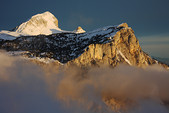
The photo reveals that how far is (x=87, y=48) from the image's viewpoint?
3937 inches

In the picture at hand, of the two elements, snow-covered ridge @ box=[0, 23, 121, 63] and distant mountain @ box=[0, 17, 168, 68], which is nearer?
distant mountain @ box=[0, 17, 168, 68]

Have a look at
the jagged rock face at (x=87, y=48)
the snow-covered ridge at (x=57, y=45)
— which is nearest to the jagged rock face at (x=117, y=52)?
the jagged rock face at (x=87, y=48)

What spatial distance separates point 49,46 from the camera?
11006 centimetres

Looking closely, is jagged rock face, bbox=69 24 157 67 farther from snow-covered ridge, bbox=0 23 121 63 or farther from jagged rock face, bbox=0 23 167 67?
snow-covered ridge, bbox=0 23 121 63

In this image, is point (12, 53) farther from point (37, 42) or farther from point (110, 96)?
point (110, 96)

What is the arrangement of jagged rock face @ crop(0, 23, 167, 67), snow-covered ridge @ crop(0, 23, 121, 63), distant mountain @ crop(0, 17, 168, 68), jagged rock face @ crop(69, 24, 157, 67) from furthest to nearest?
jagged rock face @ crop(69, 24, 157, 67)
jagged rock face @ crop(0, 23, 167, 67)
snow-covered ridge @ crop(0, 23, 121, 63)
distant mountain @ crop(0, 17, 168, 68)

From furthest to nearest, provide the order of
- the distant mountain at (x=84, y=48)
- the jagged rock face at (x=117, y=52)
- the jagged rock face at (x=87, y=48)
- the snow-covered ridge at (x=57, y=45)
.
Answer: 1. the jagged rock face at (x=117, y=52)
2. the jagged rock face at (x=87, y=48)
3. the snow-covered ridge at (x=57, y=45)
4. the distant mountain at (x=84, y=48)

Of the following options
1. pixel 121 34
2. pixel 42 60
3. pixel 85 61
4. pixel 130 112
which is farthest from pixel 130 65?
pixel 42 60

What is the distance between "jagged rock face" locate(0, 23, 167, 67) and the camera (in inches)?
3816

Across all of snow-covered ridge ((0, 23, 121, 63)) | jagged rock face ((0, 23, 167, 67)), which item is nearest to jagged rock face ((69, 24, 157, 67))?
jagged rock face ((0, 23, 167, 67))

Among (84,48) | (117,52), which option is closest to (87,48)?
(84,48)

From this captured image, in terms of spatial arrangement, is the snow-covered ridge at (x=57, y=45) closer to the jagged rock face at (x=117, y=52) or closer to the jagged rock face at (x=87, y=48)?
the jagged rock face at (x=87, y=48)

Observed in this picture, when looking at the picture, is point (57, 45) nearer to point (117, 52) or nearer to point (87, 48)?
point (87, 48)

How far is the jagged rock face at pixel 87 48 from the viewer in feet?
318
